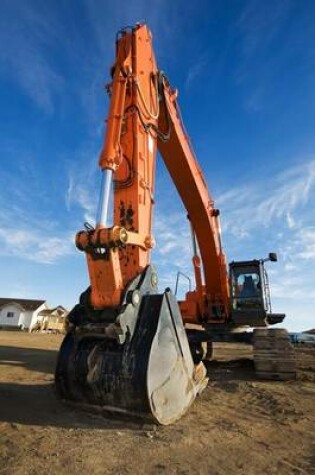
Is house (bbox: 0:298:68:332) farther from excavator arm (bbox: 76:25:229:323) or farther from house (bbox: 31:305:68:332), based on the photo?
excavator arm (bbox: 76:25:229:323)

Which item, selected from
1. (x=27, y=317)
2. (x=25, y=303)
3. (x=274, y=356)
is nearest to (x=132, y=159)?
(x=274, y=356)

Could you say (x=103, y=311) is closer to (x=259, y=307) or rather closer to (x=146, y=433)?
(x=146, y=433)

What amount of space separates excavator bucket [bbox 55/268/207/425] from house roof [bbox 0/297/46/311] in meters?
51.6

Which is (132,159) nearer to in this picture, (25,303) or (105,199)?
(105,199)

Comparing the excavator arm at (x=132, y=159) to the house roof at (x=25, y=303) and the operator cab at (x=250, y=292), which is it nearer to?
the operator cab at (x=250, y=292)

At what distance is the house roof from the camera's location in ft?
177

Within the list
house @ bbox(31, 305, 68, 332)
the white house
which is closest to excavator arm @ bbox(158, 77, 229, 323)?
house @ bbox(31, 305, 68, 332)

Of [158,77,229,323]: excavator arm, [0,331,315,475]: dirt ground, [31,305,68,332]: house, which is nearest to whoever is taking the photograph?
[0,331,315,475]: dirt ground

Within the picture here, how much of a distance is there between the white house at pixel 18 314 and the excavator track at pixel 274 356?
4624 centimetres

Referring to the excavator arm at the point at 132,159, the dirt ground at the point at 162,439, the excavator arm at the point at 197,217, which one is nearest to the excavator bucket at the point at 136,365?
the dirt ground at the point at 162,439

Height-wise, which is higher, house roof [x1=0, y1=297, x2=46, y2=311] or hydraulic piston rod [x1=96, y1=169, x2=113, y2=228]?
house roof [x1=0, y1=297, x2=46, y2=311]

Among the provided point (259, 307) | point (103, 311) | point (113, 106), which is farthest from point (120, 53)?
point (259, 307)

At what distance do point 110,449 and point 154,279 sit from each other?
233 centimetres

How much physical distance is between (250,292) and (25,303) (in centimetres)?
4990
